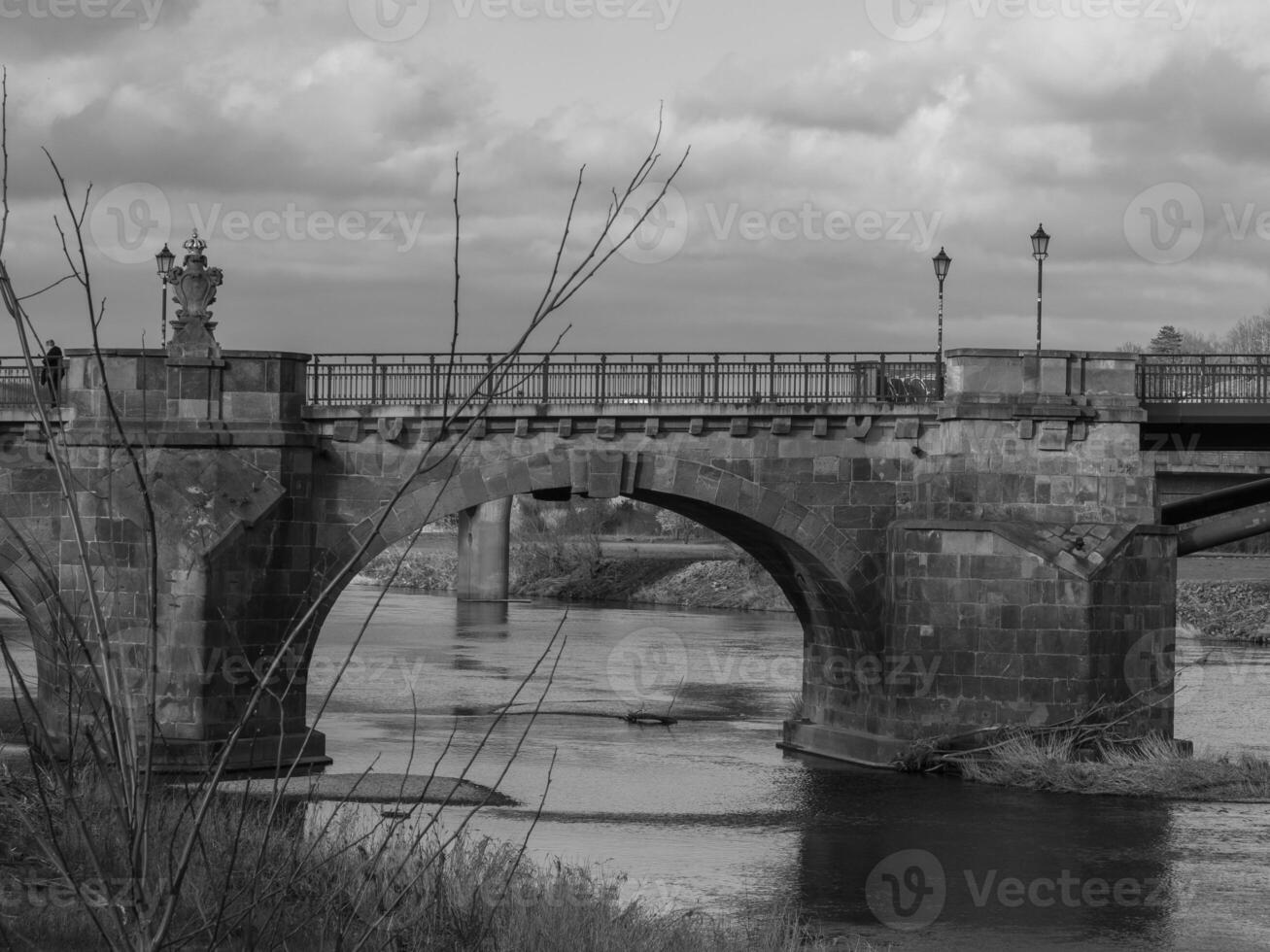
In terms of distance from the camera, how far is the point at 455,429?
2691 cm

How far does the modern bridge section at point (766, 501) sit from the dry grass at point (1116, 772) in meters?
0.52

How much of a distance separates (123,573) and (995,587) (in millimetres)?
13158

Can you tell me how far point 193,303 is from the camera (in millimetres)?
27359

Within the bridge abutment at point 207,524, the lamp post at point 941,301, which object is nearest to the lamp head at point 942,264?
the lamp post at point 941,301

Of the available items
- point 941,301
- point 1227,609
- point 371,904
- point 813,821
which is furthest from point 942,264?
point 1227,609

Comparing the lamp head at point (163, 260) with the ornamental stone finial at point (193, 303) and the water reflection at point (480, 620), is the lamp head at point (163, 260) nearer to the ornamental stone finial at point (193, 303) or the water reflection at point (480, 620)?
the ornamental stone finial at point (193, 303)

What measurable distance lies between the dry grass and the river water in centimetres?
41

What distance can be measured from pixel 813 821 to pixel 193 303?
39.5ft

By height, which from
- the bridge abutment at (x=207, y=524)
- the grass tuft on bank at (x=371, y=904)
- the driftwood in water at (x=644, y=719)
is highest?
the bridge abutment at (x=207, y=524)

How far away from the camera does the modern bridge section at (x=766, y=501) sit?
26859 mm

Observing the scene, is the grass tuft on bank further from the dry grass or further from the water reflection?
the water reflection

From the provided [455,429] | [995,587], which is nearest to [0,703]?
[455,429]

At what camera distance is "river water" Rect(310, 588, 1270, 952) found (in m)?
18.8

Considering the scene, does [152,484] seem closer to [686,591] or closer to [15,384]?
[15,384]
